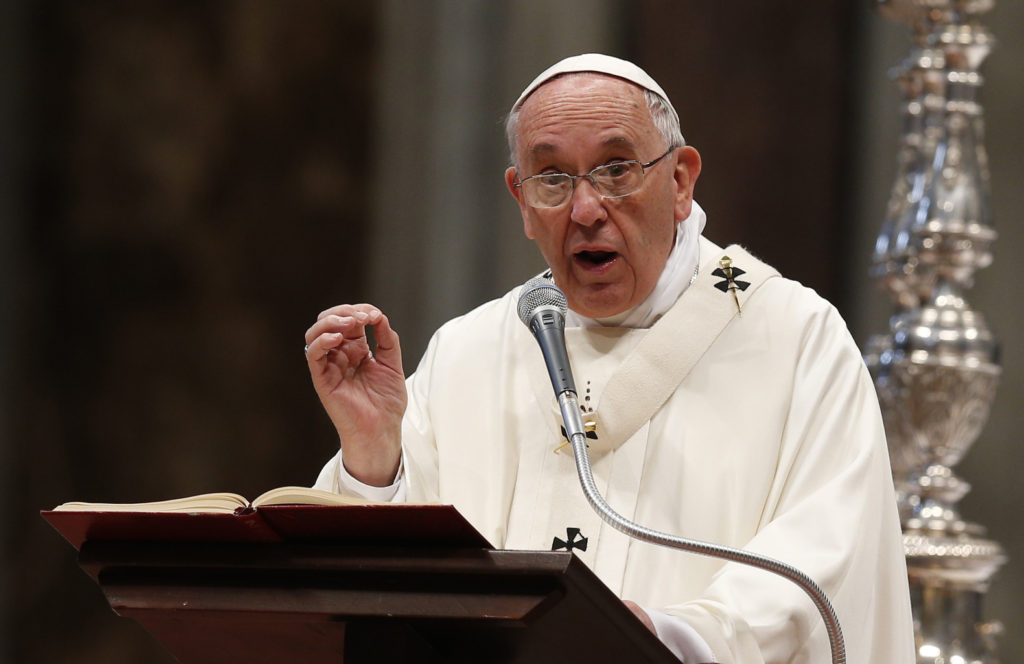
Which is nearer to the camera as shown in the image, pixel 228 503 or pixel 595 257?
pixel 228 503

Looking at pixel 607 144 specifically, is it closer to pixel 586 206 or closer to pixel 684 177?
pixel 586 206

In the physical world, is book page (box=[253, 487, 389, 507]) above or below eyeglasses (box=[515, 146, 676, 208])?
below

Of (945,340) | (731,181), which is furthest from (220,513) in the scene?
(731,181)

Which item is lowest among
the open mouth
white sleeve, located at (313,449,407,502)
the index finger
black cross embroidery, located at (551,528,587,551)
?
black cross embroidery, located at (551,528,587,551)

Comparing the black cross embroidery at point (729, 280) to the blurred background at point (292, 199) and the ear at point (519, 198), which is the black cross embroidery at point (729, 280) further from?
the blurred background at point (292, 199)

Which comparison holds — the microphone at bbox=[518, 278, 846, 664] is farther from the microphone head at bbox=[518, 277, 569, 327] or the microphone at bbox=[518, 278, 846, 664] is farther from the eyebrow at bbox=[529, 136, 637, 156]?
the eyebrow at bbox=[529, 136, 637, 156]

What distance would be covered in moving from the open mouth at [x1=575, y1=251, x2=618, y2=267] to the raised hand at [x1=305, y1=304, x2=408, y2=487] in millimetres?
481

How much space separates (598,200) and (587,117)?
0.20m

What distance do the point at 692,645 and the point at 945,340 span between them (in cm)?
226

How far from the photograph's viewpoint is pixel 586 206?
3336 millimetres

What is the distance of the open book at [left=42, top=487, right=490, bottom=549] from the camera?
2.15m

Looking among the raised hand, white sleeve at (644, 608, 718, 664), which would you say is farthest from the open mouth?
white sleeve at (644, 608, 718, 664)

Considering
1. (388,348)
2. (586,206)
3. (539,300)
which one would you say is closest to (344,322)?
(388,348)

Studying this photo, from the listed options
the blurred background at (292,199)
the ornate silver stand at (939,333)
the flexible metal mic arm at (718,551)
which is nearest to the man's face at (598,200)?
the flexible metal mic arm at (718,551)
